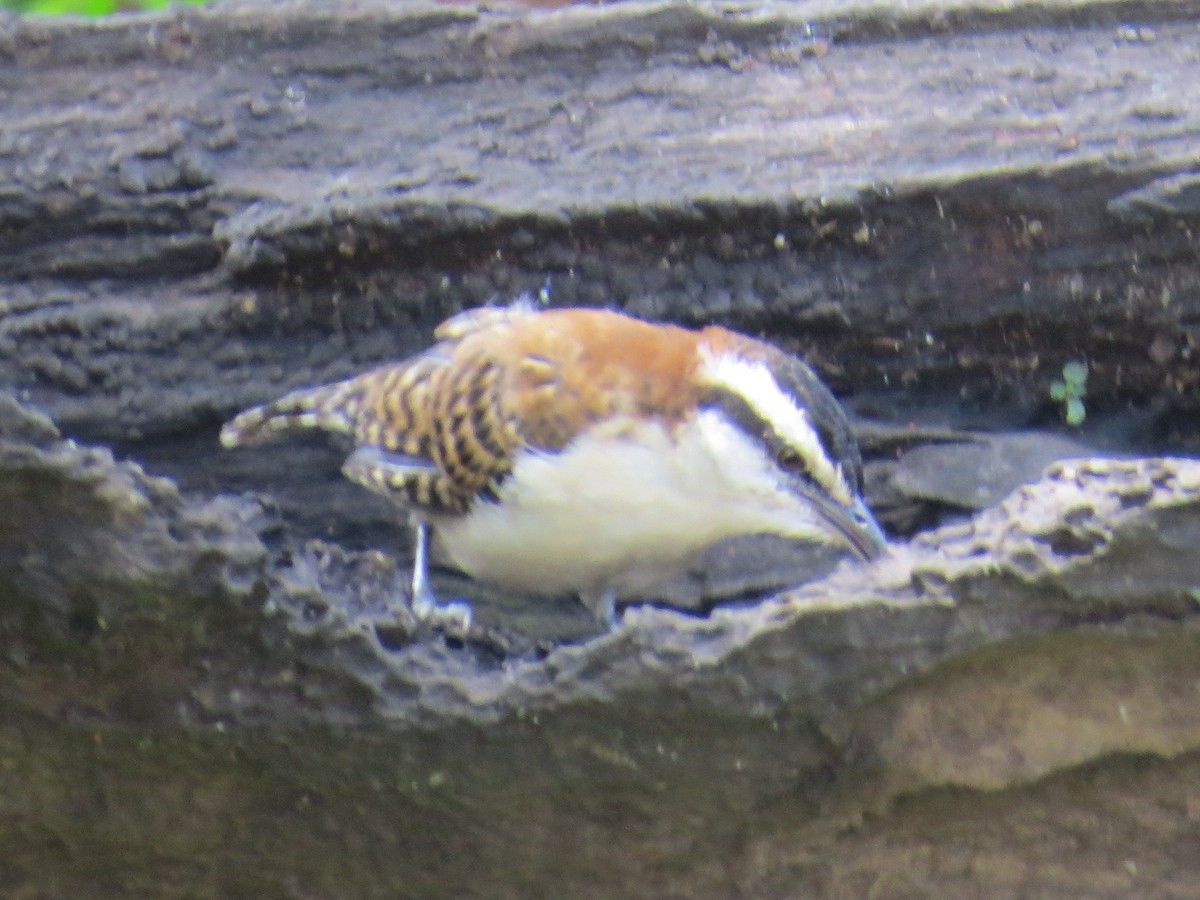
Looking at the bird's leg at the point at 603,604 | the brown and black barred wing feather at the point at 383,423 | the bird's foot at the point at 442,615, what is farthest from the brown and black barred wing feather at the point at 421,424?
the bird's leg at the point at 603,604

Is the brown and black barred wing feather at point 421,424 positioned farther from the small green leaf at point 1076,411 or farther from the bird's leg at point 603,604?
the small green leaf at point 1076,411

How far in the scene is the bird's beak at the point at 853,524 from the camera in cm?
312

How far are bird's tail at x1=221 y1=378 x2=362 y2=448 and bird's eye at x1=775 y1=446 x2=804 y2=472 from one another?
1158mm

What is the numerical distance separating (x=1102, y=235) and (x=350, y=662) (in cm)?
216

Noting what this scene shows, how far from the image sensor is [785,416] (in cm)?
318

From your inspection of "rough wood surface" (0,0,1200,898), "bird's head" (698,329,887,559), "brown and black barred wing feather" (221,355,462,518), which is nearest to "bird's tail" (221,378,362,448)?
"brown and black barred wing feather" (221,355,462,518)

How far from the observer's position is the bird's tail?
375 cm

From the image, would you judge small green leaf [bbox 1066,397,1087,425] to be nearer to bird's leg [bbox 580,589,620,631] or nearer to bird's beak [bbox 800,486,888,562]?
bird's beak [bbox 800,486,888,562]

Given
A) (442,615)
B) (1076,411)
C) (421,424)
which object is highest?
(421,424)

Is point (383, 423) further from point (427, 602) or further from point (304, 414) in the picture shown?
point (427, 602)

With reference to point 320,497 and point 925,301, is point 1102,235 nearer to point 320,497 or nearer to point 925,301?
point 925,301

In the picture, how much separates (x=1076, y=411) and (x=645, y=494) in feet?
4.05

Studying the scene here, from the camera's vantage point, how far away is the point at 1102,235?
3580 mm

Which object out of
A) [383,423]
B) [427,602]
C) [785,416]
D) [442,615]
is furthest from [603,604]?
[785,416]
